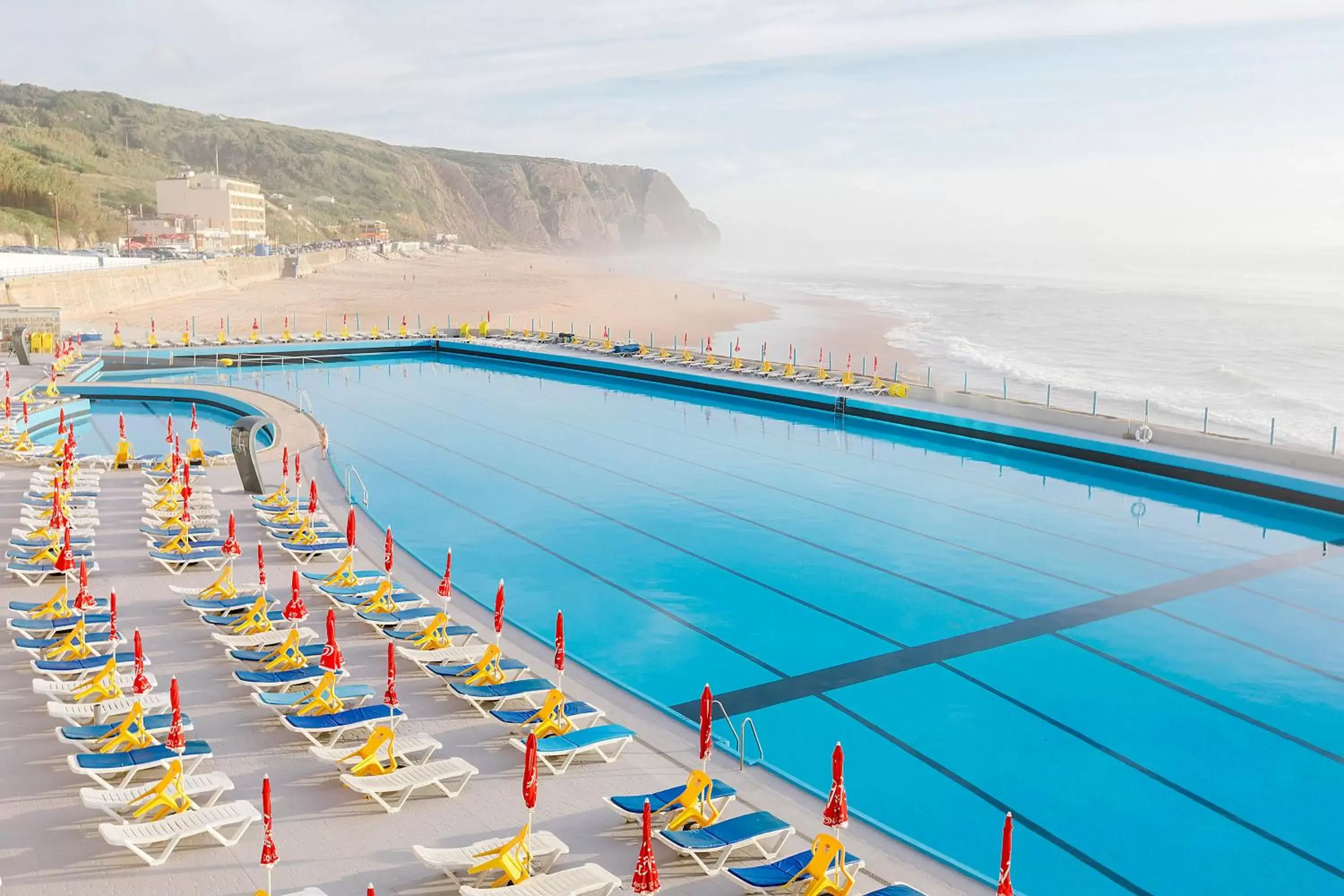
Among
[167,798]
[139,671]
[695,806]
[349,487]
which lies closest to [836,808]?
[695,806]

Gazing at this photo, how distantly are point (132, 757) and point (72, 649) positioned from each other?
90.7 inches

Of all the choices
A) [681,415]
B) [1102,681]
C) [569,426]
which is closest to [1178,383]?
[681,415]

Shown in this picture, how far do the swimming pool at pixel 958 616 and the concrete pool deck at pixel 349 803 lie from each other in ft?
2.27

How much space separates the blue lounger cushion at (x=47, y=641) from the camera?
28.8ft

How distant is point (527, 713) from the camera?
7926 millimetres

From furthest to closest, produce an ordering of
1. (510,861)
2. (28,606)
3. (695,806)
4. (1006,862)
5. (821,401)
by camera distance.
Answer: (821,401) < (28,606) < (695,806) < (510,861) < (1006,862)

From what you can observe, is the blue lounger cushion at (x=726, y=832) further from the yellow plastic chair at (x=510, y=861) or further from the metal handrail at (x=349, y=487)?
the metal handrail at (x=349, y=487)

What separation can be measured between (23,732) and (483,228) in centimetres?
16547

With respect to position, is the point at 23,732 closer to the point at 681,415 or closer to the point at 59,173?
the point at 681,415

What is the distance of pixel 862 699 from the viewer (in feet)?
31.1

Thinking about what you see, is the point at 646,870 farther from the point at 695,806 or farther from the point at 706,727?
the point at 706,727

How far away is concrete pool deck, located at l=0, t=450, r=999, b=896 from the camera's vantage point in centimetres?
595

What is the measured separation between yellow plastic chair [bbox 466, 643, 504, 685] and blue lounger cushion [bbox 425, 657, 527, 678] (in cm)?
6

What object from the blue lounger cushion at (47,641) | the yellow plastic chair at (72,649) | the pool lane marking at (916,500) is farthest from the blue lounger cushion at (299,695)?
the pool lane marking at (916,500)
